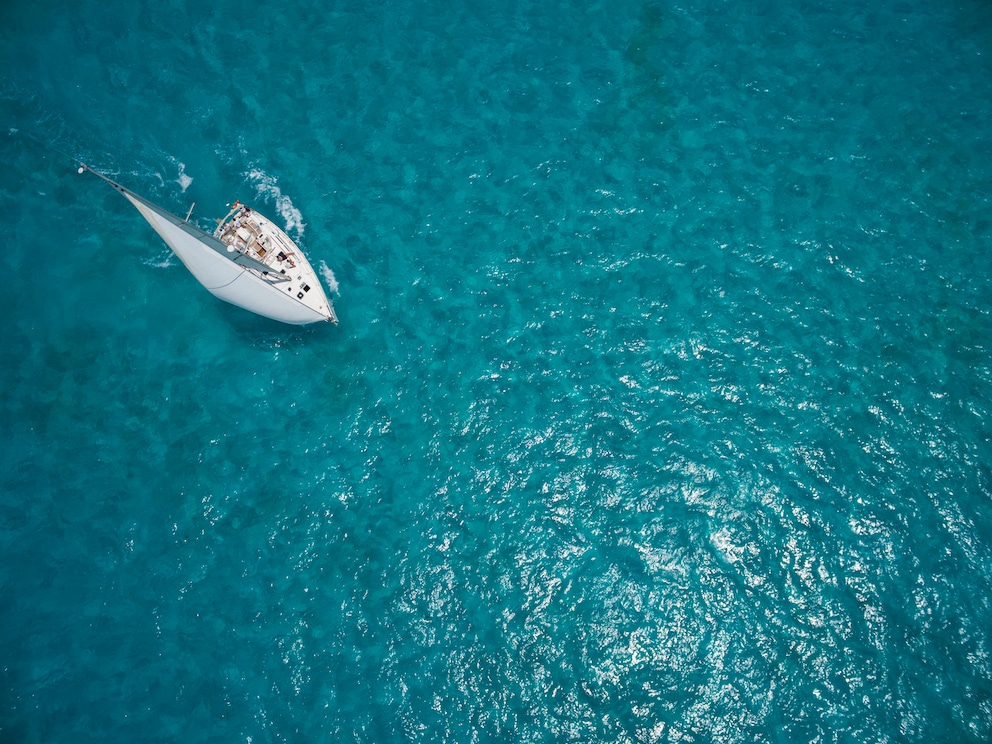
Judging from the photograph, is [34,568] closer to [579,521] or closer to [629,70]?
[579,521]

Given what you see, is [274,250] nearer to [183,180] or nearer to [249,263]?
[249,263]

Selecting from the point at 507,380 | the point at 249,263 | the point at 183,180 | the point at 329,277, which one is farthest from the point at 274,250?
the point at 507,380

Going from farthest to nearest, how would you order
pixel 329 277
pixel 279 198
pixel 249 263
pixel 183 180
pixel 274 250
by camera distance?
pixel 183 180 < pixel 279 198 < pixel 329 277 < pixel 274 250 < pixel 249 263

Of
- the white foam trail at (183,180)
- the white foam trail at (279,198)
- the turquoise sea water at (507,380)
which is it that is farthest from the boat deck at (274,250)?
the white foam trail at (183,180)

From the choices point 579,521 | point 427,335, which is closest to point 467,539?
point 579,521

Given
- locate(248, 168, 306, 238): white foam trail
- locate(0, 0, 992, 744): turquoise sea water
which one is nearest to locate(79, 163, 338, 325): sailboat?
locate(248, 168, 306, 238): white foam trail

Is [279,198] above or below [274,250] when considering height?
above

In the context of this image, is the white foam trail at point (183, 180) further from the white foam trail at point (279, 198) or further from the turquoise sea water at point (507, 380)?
the white foam trail at point (279, 198)
